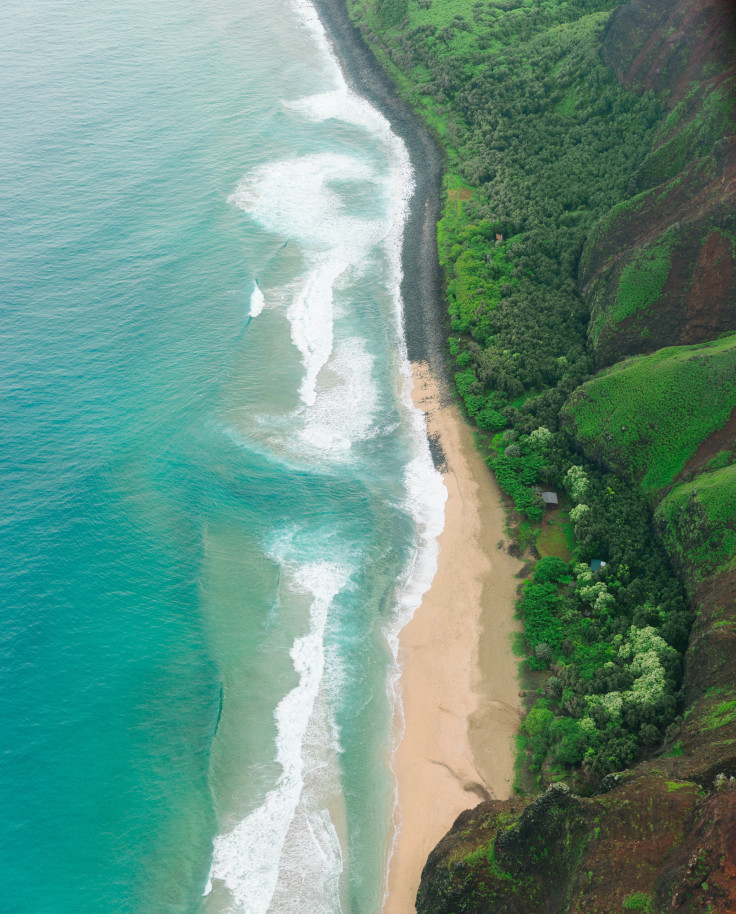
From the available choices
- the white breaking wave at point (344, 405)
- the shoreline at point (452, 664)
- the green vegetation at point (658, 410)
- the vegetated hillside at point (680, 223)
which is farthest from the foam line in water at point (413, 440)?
the vegetated hillside at point (680, 223)

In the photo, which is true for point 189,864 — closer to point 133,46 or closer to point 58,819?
point 58,819

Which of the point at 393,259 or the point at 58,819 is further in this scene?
the point at 393,259

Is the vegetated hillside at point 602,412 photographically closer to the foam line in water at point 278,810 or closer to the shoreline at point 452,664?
the shoreline at point 452,664

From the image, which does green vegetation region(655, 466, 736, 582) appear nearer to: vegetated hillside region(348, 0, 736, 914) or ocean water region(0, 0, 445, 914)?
vegetated hillside region(348, 0, 736, 914)

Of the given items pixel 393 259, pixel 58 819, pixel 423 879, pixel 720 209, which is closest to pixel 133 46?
pixel 393 259

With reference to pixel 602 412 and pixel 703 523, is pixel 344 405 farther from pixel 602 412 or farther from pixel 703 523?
pixel 703 523
